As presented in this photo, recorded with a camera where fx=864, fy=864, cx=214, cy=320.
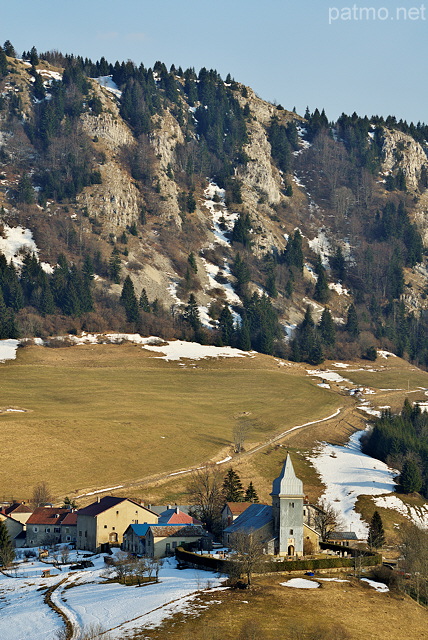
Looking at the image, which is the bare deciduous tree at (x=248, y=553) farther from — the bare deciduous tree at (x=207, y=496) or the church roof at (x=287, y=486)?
the bare deciduous tree at (x=207, y=496)

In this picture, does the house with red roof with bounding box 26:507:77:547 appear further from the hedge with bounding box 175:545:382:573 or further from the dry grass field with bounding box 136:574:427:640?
the dry grass field with bounding box 136:574:427:640

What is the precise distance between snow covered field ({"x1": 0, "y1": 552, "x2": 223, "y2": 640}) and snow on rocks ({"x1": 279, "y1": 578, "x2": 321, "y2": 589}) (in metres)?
5.35

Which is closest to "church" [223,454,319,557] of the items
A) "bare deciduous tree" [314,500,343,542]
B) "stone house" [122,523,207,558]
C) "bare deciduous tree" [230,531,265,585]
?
"bare deciduous tree" [230,531,265,585]

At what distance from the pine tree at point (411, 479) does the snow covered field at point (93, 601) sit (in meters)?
56.1

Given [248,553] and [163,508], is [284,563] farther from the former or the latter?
[163,508]

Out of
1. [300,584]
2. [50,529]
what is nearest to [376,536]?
[300,584]

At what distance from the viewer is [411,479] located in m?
121

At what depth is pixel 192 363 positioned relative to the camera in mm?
183875

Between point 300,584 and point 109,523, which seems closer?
point 300,584

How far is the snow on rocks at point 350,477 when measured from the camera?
109 m

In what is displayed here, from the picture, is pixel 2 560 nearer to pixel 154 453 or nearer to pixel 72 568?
pixel 72 568

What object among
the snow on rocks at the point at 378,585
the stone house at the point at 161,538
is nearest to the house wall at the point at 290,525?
the snow on rocks at the point at 378,585

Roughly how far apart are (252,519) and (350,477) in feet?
150

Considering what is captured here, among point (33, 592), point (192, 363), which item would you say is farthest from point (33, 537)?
point (192, 363)
